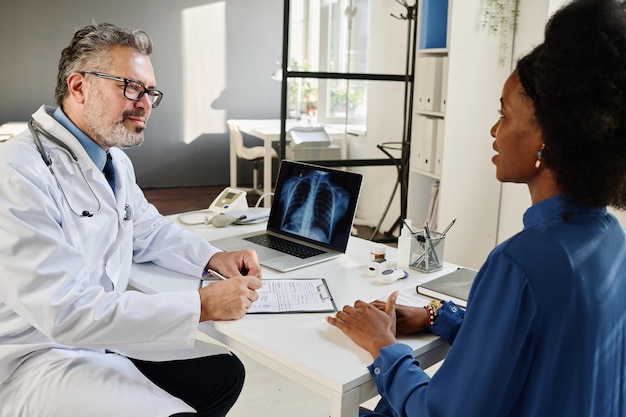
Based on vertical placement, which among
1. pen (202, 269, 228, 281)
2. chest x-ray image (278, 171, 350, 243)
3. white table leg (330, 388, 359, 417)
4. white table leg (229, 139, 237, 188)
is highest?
chest x-ray image (278, 171, 350, 243)

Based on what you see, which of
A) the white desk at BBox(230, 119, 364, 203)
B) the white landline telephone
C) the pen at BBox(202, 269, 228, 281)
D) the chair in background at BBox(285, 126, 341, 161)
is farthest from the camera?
the white desk at BBox(230, 119, 364, 203)

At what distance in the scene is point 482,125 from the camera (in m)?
3.54

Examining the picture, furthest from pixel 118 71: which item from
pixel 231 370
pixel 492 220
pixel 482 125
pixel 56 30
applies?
pixel 56 30

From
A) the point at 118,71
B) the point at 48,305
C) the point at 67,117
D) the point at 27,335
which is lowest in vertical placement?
the point at 27,335

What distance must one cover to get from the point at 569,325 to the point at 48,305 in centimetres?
97

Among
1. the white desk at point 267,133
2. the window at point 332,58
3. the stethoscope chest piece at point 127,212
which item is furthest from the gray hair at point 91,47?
the white desk at point 267,133

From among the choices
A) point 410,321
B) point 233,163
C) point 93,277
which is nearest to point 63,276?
point 93,277

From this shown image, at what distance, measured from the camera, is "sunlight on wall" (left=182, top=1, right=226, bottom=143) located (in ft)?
22.0

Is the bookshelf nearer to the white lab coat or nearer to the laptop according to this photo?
the laptop

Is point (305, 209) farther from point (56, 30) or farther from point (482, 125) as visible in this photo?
point (56, 30)

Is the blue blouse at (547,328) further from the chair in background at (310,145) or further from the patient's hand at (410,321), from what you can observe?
the chair in background at (310,145)

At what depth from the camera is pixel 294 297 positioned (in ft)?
5.08

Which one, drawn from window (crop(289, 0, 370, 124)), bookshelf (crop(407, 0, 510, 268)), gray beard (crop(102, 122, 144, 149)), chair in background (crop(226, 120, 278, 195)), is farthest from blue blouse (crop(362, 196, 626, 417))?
chair in background (crop(226, 120, 278, 195))

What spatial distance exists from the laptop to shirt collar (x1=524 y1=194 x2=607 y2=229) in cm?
90
